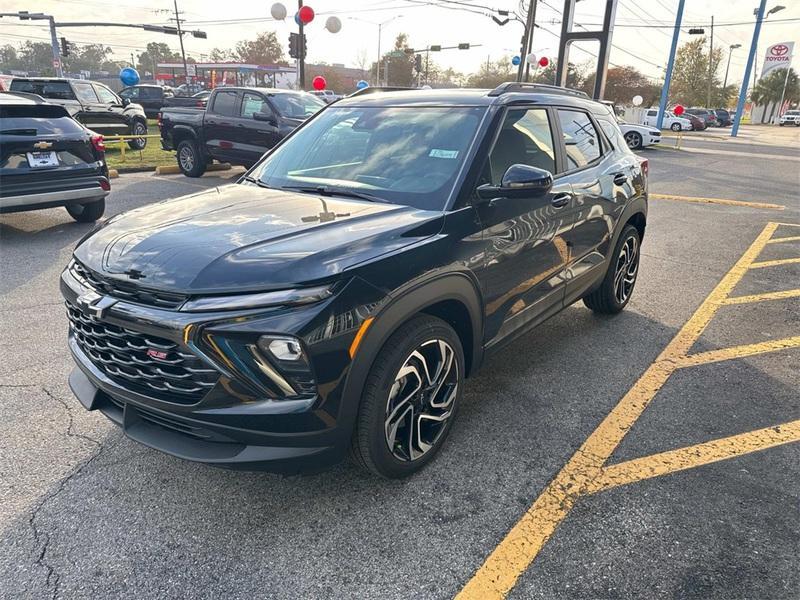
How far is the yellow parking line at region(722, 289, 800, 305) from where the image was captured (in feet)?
18.1

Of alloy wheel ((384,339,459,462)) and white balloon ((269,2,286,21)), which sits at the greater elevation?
white balloon ((269,2,286,21))

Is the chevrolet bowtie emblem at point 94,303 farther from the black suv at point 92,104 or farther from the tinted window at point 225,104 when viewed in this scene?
the black suv at point 92,104

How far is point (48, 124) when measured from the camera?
687 centimetres

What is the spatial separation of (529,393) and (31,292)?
181 inches

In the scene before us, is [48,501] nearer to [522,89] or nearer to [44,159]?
[522,89]

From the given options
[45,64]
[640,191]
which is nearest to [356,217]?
[640,191]

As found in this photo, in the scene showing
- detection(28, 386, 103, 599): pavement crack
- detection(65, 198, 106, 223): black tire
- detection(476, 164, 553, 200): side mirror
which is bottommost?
detection(28, 386, 103, 599): pavement crack

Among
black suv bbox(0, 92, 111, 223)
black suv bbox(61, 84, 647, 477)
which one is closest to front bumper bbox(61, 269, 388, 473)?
black suv bbox(61, 84, 647, 477)

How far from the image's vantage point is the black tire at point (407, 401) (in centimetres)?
239

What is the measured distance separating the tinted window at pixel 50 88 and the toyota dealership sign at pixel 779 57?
68969 mm

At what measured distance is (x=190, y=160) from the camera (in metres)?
12.2

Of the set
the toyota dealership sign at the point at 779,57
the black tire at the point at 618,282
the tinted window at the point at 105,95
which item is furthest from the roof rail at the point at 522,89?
the toyota dealership sign at the point at 779,57

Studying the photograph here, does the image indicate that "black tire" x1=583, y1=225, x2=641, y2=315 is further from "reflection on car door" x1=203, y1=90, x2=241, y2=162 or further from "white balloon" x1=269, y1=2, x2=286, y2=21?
"white balloon" x1=269, y1=2, x2=286, y2=21

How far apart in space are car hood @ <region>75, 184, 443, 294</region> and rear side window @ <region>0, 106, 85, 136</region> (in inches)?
193
